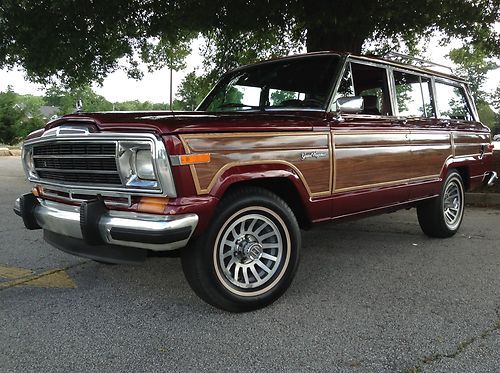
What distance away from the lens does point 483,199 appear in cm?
898

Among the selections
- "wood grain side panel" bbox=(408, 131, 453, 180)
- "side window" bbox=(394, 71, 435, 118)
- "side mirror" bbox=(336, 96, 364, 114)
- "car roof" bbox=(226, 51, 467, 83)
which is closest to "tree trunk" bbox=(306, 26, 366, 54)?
"car roof" bbox=(226, 51, 467, 83)

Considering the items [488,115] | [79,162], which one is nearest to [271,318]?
[79,162]

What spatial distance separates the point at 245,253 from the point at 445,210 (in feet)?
11.3

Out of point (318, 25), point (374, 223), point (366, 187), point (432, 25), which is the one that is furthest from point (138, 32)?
point (366, 187)

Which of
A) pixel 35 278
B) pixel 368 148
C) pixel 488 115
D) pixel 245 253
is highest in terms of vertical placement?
pixel 488 115

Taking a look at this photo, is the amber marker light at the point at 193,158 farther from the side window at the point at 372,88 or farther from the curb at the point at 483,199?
the curb at the point at 483,199

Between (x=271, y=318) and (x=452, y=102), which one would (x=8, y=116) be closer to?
(x=452, y=102)

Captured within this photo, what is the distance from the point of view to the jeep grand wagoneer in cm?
306

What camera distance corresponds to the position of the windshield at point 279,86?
4383mm

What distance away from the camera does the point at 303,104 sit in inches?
170

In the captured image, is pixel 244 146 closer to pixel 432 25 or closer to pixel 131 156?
pixel 131 156

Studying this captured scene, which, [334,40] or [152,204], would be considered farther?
[334,40]

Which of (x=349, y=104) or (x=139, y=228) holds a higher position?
(x=349, y=104)

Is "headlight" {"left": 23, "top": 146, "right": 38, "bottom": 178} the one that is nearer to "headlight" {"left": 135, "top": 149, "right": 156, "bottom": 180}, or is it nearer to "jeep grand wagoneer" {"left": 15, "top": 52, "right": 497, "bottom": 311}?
"jeep grand wagoneer" {"left": 15, "top": 52, "right": 497, "bottom": 311}
